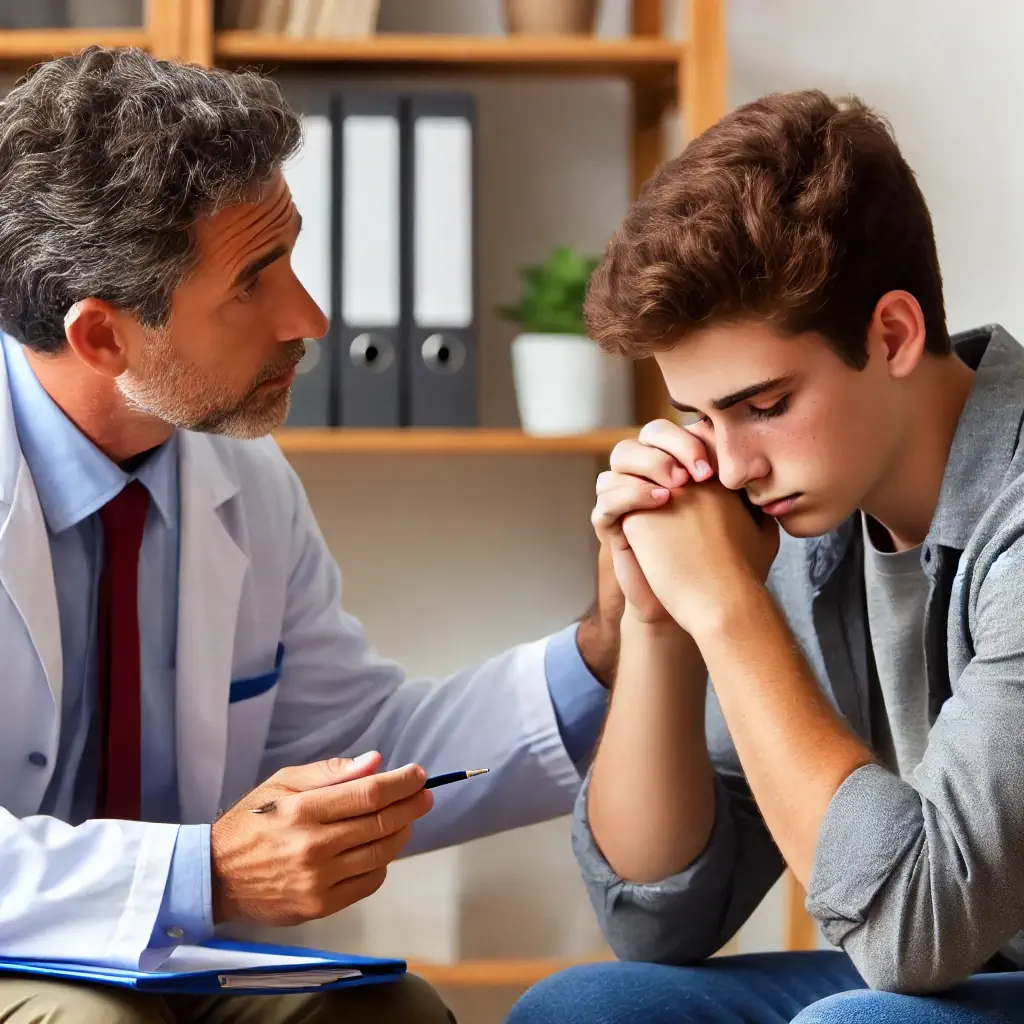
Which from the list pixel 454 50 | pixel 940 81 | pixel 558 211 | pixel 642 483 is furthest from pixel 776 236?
pixel 940 81

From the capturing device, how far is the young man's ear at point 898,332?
1093 millimetres

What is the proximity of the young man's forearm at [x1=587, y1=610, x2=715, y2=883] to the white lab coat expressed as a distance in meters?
0.24

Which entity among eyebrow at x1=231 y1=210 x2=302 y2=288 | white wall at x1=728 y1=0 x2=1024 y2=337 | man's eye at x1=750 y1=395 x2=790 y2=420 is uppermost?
white wall at x1=728 y1=0 x2=1024 y2=337

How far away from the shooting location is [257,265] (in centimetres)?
139

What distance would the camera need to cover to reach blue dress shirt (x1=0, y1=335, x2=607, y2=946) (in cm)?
136

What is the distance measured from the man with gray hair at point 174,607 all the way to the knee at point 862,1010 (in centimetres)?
38

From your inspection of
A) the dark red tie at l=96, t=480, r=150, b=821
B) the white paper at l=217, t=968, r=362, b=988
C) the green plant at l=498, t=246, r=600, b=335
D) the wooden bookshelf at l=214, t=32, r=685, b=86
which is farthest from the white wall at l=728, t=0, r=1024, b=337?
the white paper at l=217, t=968, r=362, b=988

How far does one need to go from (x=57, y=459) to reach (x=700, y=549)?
0.67 m

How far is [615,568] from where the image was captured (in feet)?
3.95

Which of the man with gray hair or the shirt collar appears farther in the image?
the shirt collar

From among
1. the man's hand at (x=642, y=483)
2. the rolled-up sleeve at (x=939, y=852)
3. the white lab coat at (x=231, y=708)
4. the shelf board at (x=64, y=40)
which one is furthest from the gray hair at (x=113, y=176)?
the rolled-up sleeve at (x=939, y=852)

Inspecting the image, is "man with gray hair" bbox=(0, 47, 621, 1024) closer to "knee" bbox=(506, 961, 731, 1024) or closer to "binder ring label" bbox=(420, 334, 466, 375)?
"knee" bbox=(506, 961, 731, 1024)

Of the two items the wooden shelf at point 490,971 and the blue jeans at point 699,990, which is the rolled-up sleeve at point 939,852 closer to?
the blue jeans at point 699,990

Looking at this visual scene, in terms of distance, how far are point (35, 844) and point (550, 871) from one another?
1106 millimetres
